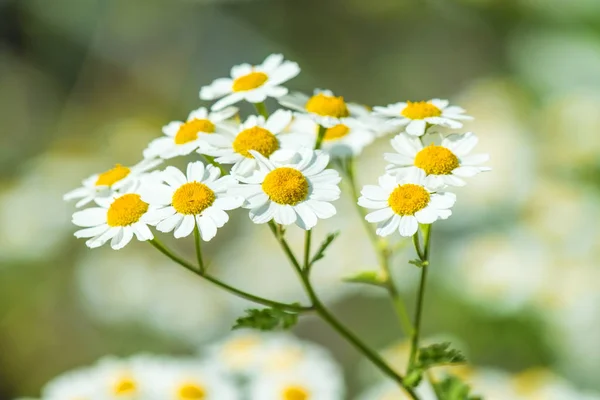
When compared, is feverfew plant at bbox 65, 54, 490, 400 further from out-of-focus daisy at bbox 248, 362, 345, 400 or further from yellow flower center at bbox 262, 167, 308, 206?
out-of-focus daisy at bbox 248, 362, 345, 400

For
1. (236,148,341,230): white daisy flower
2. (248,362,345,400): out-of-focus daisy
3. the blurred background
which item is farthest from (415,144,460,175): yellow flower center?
the blurred background

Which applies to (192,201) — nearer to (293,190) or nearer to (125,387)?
(293,190)

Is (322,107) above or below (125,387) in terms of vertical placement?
above

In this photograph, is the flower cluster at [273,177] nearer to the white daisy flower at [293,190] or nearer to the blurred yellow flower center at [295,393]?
the white daisy flower at [293,190]

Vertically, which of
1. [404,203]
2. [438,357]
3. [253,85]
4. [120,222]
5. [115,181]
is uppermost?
[253,85]

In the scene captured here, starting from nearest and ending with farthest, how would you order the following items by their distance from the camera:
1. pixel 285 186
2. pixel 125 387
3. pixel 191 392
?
pixel 285 186 < pixel 125 387 < pixel 191 392

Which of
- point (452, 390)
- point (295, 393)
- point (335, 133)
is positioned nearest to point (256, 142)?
point (335, 133)

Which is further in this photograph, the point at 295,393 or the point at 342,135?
the point at 295,393
